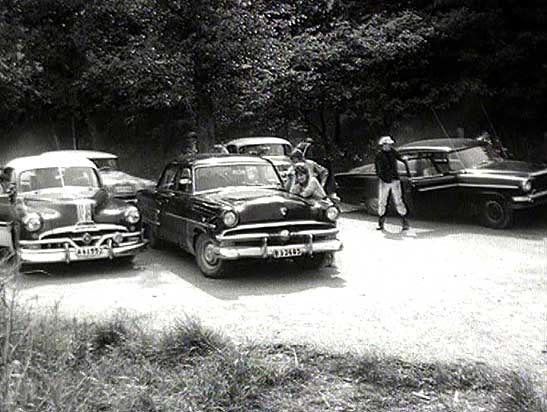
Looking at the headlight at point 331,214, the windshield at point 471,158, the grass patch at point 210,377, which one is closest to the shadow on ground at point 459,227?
the windshield at point 471,158

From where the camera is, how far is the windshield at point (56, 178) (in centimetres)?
986

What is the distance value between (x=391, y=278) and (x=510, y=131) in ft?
38.2

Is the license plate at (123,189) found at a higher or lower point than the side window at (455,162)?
lower

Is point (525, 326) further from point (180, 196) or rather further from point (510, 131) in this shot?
point (510, 131)

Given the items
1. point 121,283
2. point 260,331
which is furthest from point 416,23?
point 260,331

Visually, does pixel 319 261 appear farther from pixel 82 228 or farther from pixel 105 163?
pixel 105 163

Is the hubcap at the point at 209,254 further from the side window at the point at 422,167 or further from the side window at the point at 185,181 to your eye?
the side window at the point at 422,167

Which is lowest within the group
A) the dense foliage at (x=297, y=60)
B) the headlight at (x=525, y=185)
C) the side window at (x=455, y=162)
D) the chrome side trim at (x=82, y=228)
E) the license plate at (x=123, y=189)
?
the chrome side trim at (x=82, y=228)

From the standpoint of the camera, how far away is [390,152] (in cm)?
1182

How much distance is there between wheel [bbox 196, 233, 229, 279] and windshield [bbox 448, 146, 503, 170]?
605 centimetres

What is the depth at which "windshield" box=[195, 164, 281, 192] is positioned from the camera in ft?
30.9

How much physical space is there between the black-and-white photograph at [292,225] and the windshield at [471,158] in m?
0.03

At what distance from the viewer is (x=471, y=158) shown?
1284 centimetres

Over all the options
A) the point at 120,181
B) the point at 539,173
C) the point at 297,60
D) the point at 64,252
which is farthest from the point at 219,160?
the point at 297,60
